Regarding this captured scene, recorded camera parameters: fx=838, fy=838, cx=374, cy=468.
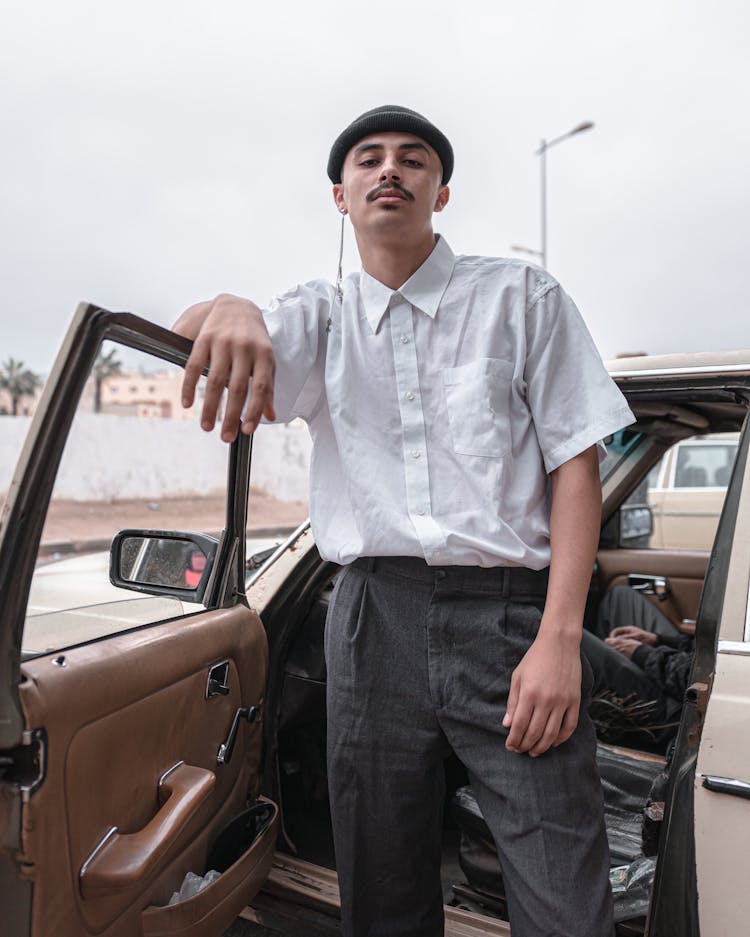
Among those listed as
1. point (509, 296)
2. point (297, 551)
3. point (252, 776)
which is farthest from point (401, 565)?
point (297, 551)

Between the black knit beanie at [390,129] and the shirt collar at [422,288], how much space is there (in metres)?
0.20

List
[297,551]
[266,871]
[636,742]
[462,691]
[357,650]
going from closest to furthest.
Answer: [462,691] → [357,650] → [266,871] → [297,551] → [636,742]

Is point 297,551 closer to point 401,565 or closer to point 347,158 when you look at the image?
point 401,565

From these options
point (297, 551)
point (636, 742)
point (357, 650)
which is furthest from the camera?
point (636, 742)

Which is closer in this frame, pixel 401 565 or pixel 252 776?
pixel 401 565

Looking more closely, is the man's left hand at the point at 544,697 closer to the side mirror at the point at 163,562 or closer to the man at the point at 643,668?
the side mirror at the point at 163,562

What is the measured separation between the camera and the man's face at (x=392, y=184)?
1.64m

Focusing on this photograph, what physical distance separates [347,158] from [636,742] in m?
2.42

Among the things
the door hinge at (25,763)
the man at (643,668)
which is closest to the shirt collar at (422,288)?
the door hinge at (25,763)

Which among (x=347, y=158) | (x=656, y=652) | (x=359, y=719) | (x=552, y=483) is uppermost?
(x=347, y=158)

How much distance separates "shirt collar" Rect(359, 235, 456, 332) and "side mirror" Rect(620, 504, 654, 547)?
282 cm

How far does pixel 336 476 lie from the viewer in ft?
5.77

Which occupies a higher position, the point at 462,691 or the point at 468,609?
the point at 468,609

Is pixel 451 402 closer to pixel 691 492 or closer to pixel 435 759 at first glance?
pixel 435 759
